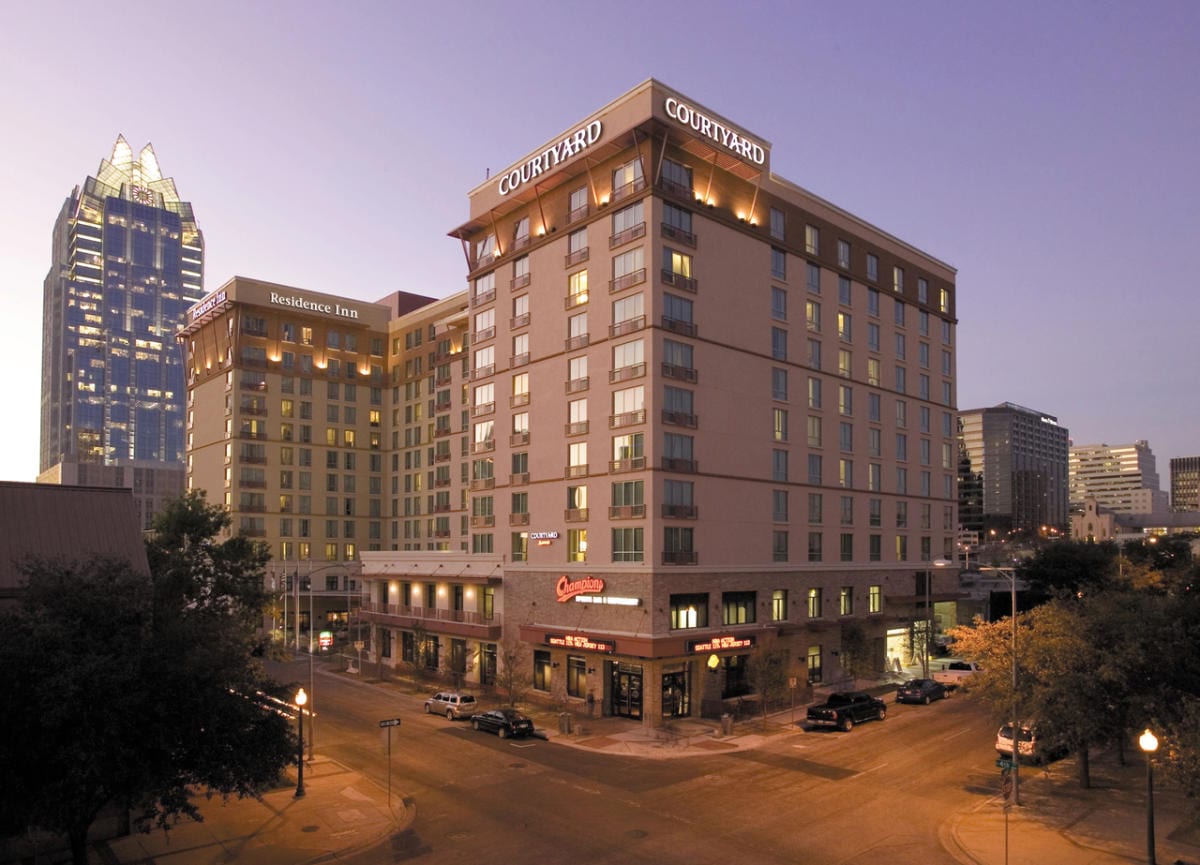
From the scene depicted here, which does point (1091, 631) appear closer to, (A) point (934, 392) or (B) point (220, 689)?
(B) point (220, 689)

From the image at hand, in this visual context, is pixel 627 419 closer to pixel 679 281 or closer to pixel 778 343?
pixel 679 281

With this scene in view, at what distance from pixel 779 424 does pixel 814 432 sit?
409 cm

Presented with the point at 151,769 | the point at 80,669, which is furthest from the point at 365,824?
the point at 80,669

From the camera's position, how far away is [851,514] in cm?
6488

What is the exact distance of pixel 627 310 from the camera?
52.9 meters

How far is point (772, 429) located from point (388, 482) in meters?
61.2

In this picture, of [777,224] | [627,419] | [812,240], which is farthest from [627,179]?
[812,240]

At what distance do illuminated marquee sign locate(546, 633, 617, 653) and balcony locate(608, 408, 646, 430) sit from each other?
41.1 feet

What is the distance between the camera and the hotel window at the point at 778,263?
2344 inches

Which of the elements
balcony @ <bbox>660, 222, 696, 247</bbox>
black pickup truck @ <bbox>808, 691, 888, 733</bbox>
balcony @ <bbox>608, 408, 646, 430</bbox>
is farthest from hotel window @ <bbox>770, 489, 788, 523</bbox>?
balcony @ <bbox>660, 222, 696, 247</bbox>

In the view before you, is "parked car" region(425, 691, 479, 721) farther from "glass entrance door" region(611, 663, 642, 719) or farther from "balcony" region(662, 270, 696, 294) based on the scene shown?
"balcony" region(662, 270, 696, 294)

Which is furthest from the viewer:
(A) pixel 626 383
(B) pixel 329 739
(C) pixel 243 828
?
(A) pixel 626 383

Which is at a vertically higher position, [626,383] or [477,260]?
[477,260]

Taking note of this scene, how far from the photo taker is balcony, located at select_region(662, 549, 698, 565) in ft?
164
